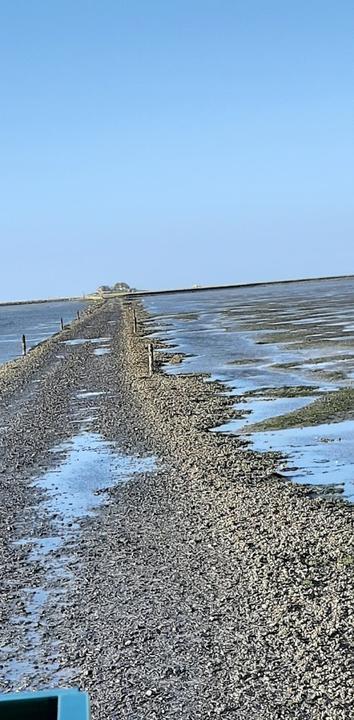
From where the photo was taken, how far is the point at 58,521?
12609mm

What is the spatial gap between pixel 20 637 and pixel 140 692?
1.78 metres

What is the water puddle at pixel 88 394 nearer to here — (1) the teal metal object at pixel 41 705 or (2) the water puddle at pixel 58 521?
(2) the water puddle at pixel 58 521

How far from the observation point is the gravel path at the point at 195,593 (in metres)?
6.70

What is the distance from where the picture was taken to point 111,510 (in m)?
13.1

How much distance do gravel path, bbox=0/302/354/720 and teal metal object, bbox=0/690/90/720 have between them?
11.1ft

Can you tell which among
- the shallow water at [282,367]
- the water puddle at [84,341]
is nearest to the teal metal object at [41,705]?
the shallow water at [282,367]

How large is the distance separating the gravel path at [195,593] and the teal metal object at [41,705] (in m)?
3.37

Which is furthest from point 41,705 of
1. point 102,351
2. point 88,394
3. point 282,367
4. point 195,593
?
point 102,351

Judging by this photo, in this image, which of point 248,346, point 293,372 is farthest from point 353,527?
point 248,346

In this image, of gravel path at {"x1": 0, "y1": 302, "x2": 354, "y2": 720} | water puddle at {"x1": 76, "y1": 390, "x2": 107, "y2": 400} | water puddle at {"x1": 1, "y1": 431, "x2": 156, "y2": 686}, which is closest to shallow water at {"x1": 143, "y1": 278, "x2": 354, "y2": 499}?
gravel path at {"x1": 0, "y1": 302, "x2": 354, "y2": 720}

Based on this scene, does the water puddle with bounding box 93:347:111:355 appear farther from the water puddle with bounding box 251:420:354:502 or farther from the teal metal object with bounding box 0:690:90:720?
the teal metal object with bounding box 0:690:90:720

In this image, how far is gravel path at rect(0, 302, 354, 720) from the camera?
670 cm

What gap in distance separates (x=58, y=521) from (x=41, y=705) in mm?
9520

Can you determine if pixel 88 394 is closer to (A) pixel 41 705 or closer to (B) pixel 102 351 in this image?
(B) pixel 102 351
